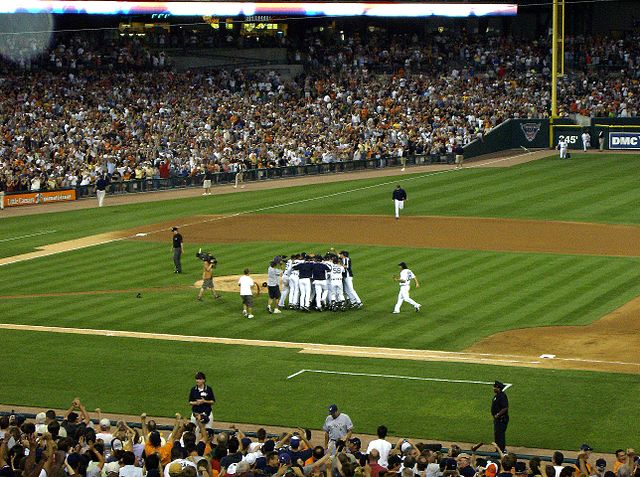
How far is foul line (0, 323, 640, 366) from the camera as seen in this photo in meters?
26.3

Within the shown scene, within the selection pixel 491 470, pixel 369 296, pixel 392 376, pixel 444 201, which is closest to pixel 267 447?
pixel 491 470

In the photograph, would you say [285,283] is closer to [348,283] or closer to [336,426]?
[348,283]

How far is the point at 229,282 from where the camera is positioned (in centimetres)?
3534

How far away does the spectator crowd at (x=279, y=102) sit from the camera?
59.6 metres

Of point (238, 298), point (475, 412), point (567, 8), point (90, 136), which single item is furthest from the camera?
point (567, 8)

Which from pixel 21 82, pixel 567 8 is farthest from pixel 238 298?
pixel 567 8

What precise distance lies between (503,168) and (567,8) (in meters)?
26.3

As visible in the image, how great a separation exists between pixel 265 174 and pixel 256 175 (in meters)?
0.61

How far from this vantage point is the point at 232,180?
202 feet

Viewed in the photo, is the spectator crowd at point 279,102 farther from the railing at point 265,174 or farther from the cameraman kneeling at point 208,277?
the cameraman kneeling at point 208,277

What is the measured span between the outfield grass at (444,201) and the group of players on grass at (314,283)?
553 inches

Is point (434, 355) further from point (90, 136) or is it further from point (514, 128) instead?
point (514, 128)

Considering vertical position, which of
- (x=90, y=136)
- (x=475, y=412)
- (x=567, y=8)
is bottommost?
(x=475, y=412)

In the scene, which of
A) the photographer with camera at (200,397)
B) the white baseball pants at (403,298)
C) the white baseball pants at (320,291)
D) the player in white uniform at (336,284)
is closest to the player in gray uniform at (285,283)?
the white baseball pants at (320,291)
